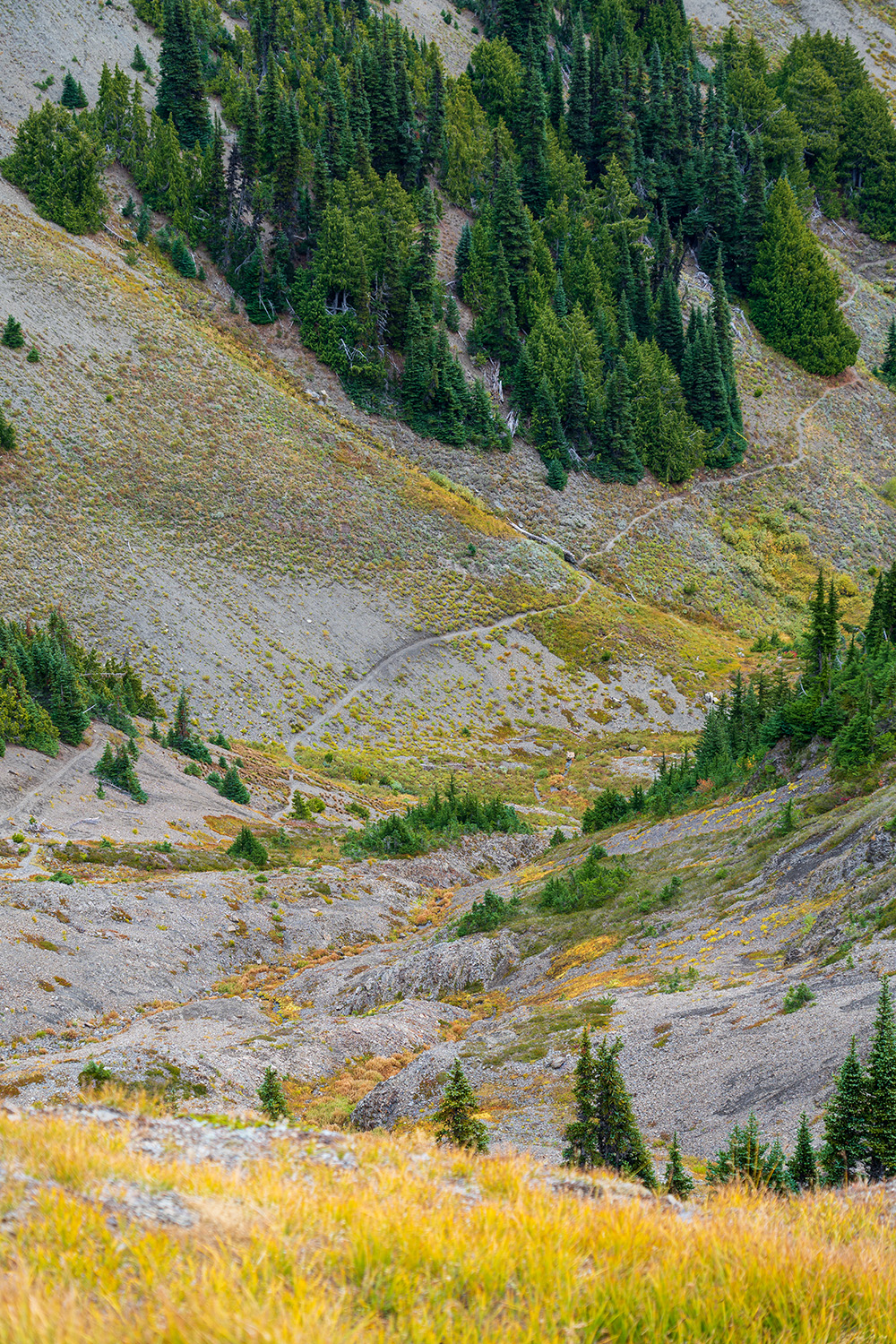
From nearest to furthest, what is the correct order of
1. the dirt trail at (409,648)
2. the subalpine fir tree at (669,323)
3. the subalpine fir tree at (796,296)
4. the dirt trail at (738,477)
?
the dirt trail at (409,648) → the dirt trail at (738,477) → the subalpine fir tree at (669,323) → the subalpine fir tree at (796,296)

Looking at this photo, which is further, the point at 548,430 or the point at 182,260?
the point at 548,430

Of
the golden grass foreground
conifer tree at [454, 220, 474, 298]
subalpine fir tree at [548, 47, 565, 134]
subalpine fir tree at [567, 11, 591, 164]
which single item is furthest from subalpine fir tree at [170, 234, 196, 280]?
the golden grass foreground

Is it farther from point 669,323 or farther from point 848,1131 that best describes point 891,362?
point 848,1131

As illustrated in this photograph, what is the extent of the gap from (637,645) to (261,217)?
63.9m

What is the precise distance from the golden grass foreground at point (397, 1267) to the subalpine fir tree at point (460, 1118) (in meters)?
6.57

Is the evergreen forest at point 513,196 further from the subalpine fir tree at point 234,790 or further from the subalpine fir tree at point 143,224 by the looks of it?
the subalpine fir tree at point 234,790

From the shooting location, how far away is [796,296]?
127m

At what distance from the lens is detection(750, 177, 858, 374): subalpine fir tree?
125062mm

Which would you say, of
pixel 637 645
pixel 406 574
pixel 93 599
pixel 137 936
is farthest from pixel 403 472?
pixel 137 936

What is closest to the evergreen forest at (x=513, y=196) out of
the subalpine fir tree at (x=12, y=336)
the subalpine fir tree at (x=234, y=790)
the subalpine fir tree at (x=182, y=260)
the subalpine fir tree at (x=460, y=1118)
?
the subalpine fir tree at (x=182, y=260)

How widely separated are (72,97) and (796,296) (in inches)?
3603

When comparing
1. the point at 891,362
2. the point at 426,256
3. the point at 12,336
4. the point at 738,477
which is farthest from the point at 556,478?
the point at 891,362

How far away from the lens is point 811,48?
498 ft

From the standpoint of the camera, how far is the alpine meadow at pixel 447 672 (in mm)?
6215
